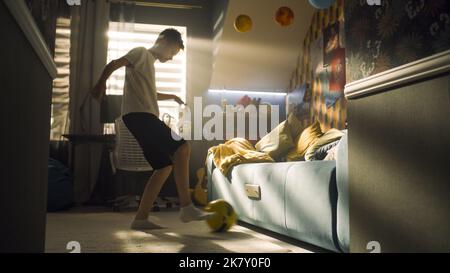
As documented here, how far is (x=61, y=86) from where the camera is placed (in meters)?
4.46

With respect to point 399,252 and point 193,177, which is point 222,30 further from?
point 399,252

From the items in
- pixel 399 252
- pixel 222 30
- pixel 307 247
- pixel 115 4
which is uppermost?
pixel 115 4

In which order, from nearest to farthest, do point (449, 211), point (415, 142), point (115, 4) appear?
point (449, 211)
point (415, 142)
point (115, 4)

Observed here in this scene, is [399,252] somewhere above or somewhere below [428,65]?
below

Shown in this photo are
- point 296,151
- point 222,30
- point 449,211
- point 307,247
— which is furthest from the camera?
point 222,30

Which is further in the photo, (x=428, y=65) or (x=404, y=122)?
(x=404, y=122)

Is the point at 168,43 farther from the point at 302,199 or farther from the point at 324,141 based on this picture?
the point at 302,199

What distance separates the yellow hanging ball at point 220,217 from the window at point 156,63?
2.15m

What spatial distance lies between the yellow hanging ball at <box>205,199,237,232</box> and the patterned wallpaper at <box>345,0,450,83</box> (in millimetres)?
1328

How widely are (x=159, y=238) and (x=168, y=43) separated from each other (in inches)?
50.2

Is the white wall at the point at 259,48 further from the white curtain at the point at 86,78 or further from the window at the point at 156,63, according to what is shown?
the white curtain at the point at 86,78
